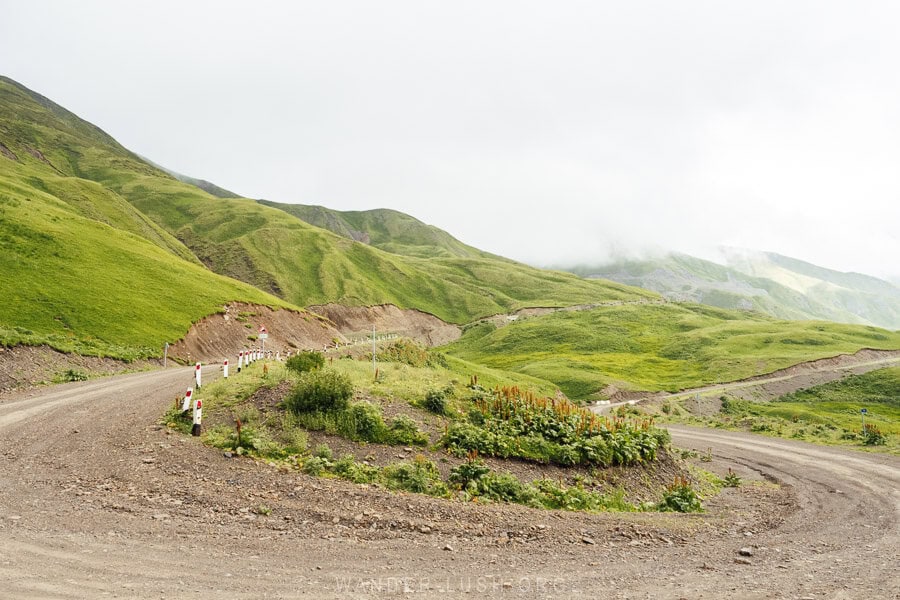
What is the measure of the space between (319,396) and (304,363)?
4.80 metres

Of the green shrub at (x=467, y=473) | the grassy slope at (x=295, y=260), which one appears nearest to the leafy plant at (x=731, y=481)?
the green shrub at (x=467, y=473)

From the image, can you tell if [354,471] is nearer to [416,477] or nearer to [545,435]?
[416,477]

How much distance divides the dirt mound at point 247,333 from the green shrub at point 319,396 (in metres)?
36.5

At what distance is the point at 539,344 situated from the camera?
12075cm

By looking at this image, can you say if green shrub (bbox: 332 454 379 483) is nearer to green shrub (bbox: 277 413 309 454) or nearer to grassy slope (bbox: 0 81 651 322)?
green shrub (bbox: 277 413 309 454)

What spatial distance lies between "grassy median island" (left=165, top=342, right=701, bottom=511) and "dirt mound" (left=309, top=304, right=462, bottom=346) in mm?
97644

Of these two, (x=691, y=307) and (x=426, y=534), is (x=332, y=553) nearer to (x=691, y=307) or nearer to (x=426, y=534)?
(x=426, y=534)

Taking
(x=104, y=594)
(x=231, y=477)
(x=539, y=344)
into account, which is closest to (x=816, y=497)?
(x=231, y=477)

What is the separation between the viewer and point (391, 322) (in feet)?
464

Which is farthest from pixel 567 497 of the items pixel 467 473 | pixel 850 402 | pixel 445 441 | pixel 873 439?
pixel 850 402

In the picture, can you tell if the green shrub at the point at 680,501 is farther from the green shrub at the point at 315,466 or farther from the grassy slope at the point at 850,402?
the grassy slope at the point at 850,402

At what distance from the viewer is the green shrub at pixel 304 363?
2023cm

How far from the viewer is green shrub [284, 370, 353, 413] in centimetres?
1592

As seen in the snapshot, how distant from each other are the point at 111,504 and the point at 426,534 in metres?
6.18
